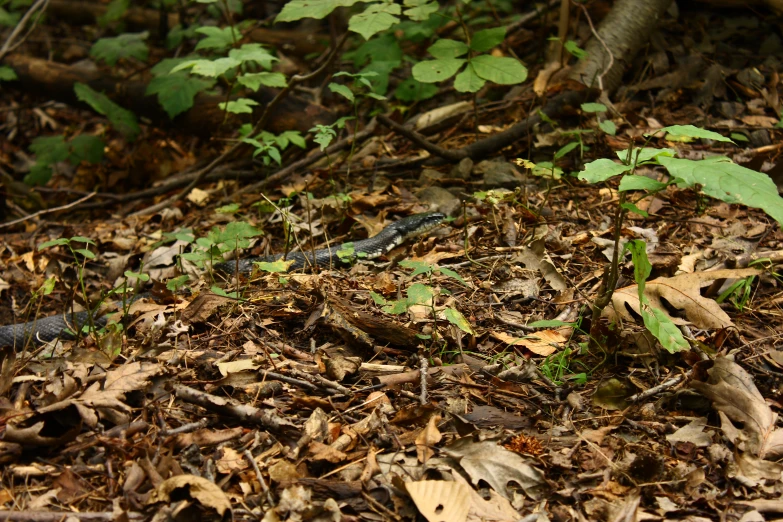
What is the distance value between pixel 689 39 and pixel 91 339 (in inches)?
229

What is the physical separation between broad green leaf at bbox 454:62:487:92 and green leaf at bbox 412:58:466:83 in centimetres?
6

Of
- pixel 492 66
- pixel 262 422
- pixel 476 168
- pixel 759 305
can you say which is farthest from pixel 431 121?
pixel 262 422

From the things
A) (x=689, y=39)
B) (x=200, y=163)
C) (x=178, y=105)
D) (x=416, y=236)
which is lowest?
(x=200, y=163)

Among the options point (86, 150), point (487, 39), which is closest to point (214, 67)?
point (487, 39)

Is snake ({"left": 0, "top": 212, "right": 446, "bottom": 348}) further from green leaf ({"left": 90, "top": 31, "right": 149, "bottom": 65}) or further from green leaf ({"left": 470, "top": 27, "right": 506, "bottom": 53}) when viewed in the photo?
green leaf ({"left": 90, "top": 31, "right": 149, "bottom": 65})

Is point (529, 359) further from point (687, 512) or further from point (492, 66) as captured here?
point (492, 66)

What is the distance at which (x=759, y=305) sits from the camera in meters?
3.32

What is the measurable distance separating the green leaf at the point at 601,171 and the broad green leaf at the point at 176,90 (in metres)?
4.14

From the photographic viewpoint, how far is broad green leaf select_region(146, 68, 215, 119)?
18.4 feet

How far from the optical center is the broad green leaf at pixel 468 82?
445 centimetres

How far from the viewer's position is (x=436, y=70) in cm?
451

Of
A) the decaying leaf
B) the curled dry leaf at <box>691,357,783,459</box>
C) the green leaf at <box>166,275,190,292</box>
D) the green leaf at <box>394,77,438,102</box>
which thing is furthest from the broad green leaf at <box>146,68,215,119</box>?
the curled dry leaf at <box>691,357,783,459</box>

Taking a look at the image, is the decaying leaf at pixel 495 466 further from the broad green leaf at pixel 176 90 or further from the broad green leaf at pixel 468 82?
the broad green leaf at pixel 176 90

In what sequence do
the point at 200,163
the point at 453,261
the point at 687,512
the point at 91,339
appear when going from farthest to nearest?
the point at 200,163
the point at 453,261
the point at 91,339
the point at 687,512
